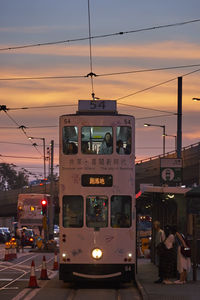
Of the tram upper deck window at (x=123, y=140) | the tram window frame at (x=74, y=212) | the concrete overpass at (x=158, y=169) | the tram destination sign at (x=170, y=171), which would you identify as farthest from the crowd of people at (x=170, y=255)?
the concrete overpass at (x=158, y=169)

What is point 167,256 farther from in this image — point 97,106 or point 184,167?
point 184,167

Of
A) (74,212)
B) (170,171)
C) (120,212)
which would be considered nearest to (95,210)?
(74,212)

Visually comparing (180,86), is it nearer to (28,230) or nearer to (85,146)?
(85,146)

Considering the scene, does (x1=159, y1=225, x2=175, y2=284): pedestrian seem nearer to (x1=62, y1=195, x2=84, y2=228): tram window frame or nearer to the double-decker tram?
the double-decker tram

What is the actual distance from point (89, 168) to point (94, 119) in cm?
141

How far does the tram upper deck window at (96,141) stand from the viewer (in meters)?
23.9

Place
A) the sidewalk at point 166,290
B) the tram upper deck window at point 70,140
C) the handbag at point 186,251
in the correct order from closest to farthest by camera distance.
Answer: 1. the sidewalk at point 166,290
2. the tram upper deck window at point 70,140
3. the handbag at point 186,251

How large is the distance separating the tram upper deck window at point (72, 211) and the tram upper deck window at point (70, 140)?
1328 mm

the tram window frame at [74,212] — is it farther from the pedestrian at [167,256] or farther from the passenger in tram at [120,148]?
the pedestrian at [167,256]

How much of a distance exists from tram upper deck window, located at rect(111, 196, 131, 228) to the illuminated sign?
476 mm

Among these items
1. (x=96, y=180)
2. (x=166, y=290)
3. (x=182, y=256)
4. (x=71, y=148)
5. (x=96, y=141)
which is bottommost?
(x=166, y=290)

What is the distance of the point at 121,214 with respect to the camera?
2380 cm

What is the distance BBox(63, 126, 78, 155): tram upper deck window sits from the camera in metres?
23.9

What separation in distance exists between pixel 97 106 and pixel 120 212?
10.5ft
